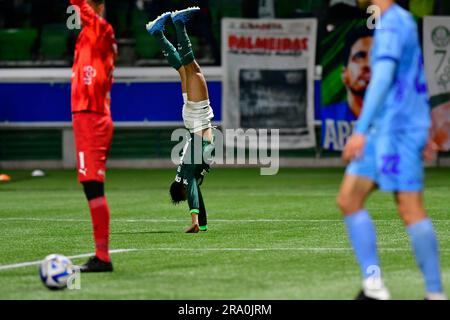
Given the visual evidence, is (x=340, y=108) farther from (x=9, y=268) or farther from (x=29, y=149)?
(x=9, y=268)

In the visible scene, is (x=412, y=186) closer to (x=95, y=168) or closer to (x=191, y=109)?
(x=95, y=168)

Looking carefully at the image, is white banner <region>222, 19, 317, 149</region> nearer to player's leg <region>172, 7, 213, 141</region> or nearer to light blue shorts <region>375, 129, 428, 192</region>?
player's leg <region>172, 7, 213, 141</region>

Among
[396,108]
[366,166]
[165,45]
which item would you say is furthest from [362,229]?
[165,45]

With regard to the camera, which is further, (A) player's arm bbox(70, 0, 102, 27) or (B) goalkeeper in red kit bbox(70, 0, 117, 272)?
(A) player's arm bbox(70, 0, 102, 27)

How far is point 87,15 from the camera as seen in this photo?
9.57 m

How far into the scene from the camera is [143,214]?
15.5 m

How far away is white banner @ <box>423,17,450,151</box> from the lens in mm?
23688

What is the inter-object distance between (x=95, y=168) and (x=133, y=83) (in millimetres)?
15738

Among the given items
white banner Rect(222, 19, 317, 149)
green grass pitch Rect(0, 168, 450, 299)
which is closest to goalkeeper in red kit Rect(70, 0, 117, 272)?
green grass pitch Rect(0, 168, 450, 299)

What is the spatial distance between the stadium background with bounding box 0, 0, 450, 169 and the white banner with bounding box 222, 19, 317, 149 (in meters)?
0.27

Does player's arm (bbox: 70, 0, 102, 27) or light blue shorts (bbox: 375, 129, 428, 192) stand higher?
player's arm (bbox: 70, 0, 102, 27)

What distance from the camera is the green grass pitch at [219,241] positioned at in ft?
27.5
